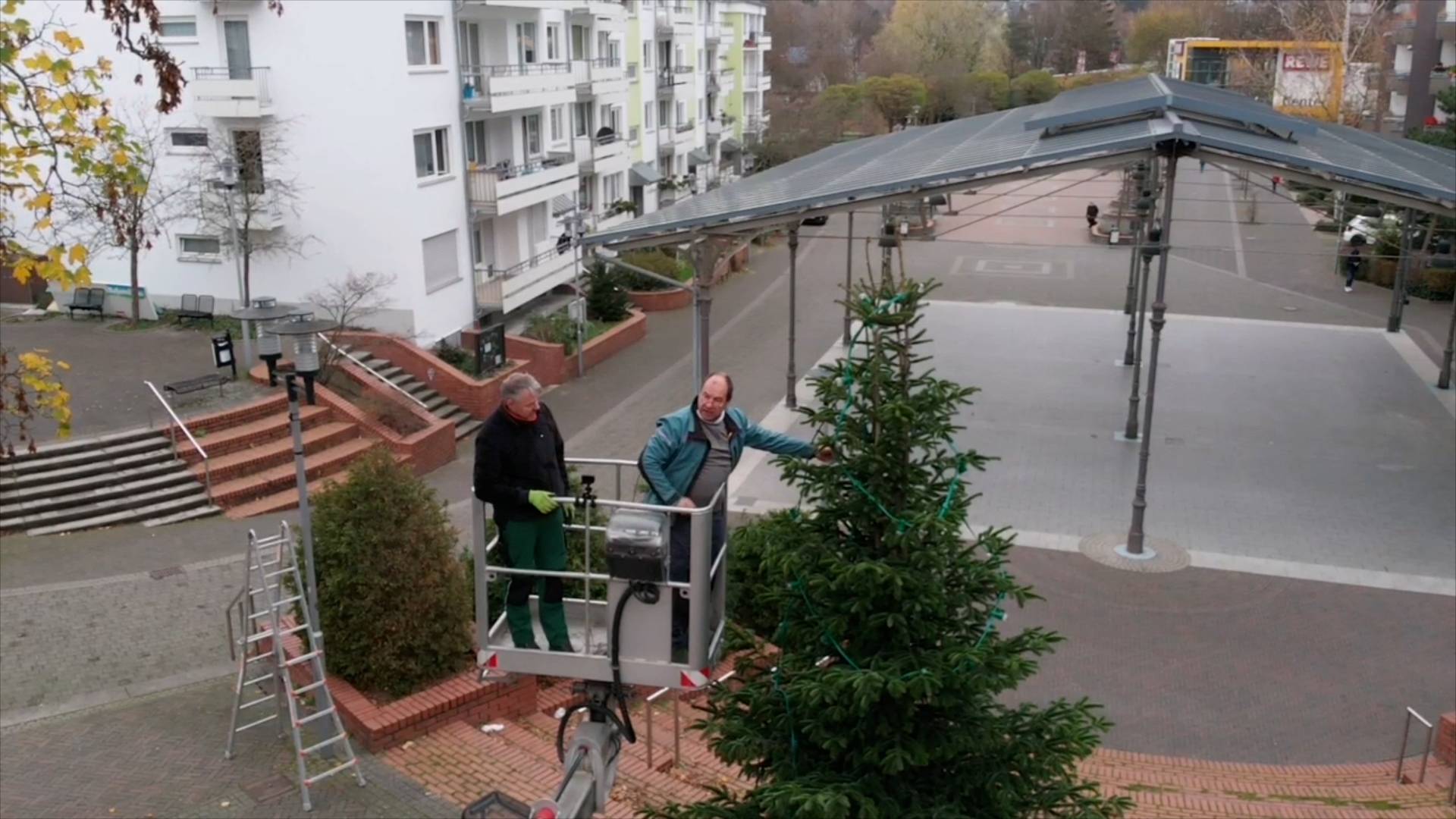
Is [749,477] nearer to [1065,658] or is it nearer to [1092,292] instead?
[1065,658]

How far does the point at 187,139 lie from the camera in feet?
85.3

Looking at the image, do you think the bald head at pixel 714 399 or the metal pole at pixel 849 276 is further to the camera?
the bald head at pixel 714 399

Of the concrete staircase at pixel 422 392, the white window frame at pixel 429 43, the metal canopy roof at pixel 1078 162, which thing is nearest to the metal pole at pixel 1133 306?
the metal canopy roof at pixel 1078 162

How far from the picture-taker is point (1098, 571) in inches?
636

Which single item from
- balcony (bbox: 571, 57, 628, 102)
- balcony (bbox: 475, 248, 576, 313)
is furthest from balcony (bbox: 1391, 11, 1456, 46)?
balcony (bbox: 475, 248, 576, 313)

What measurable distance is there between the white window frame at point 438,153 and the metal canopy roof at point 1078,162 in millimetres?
7245

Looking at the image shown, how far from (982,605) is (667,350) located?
24467 mm

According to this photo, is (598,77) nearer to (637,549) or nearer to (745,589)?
(745,589)

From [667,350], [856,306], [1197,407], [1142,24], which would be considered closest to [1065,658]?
[856,306]

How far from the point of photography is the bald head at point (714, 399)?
21.4 feet

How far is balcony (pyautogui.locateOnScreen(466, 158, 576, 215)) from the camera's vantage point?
27.6m

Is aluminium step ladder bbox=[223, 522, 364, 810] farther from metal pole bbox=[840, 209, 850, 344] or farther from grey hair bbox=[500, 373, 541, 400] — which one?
metal pole bbox=[840, 209, 850, 344]

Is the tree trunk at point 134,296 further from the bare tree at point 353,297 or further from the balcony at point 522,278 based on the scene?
the balcony at point 522,278

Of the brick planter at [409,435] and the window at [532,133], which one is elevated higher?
the window at [532,133]
